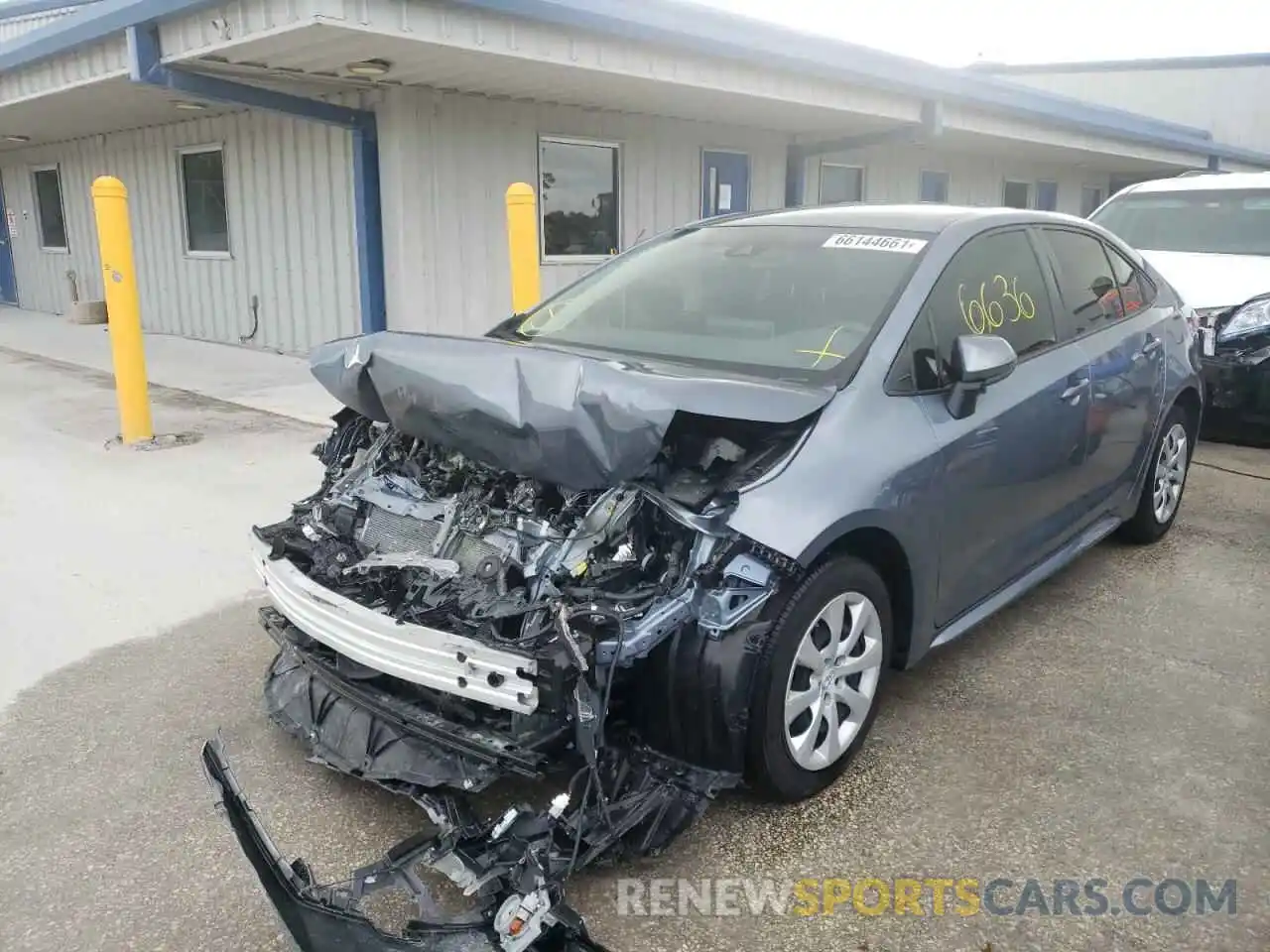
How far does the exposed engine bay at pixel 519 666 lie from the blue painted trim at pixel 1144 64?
115ft

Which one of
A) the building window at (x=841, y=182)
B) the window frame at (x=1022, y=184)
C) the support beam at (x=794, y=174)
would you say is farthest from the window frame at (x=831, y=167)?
the window frame at (x=1022, y=184)

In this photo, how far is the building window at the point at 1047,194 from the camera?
763 inches

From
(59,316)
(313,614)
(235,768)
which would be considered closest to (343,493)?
(313,614)

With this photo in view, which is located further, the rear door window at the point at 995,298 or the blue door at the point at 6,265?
the blue door at the point at 6,265

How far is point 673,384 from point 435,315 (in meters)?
7.60

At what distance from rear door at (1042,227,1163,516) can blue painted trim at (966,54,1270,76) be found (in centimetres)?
3217

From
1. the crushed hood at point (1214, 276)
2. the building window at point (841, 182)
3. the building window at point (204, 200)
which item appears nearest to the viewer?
the crushed hood at point (1214, 276)

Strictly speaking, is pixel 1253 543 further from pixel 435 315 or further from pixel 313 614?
pixel 435 315

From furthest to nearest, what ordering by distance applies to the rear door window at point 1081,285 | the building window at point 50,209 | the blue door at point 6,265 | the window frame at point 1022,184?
the window frame at point 1022,184, the blue door at point 6,265, the building window at point 50,209, the rear door window at point 1081,285

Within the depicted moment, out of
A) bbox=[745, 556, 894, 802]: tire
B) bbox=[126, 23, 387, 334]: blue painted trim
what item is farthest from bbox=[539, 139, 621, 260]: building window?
bbox=[745, 556, 894, 802]: tire

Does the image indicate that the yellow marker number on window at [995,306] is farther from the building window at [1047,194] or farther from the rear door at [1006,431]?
the building window at [1047,194]

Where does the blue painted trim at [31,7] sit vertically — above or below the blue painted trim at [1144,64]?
below

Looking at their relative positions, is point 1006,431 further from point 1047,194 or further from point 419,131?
point 1047,194

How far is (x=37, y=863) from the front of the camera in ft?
9.00
